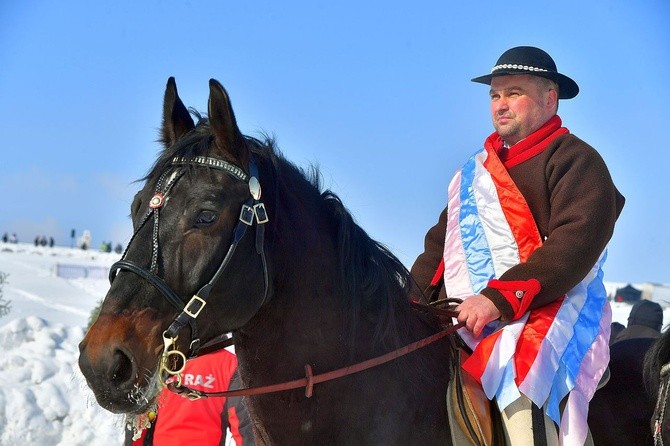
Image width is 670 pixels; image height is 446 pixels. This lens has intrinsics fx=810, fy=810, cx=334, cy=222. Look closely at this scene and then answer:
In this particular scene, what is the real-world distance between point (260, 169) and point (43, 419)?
7.50 meters

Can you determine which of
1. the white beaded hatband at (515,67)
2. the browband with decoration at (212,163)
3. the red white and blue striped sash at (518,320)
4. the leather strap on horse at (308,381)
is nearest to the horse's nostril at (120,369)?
the leather strap on horse at (308,381)

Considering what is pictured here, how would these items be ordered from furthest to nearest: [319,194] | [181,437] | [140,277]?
[181,437] → [319,194] → [140,277]

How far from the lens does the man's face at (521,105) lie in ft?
14.1

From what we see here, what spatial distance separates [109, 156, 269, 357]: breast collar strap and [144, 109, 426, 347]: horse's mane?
205mm

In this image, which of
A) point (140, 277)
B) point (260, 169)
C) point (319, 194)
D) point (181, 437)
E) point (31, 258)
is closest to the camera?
point (140, 277)

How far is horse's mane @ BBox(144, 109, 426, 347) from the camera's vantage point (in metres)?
3.61

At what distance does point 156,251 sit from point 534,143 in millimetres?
2162

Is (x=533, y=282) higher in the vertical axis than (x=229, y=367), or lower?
higher

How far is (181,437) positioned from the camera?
6.43 m

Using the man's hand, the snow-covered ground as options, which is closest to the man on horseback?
the man's hand

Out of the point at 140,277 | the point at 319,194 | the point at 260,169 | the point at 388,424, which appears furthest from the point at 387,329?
the point at 140,277

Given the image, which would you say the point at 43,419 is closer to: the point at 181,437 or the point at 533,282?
the point at 181,437

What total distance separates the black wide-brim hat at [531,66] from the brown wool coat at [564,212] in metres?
0.38

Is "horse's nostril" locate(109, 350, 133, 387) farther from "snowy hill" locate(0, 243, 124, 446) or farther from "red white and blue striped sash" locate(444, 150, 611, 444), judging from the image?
"snowy hill" locate(0, 243, 124, 446)
